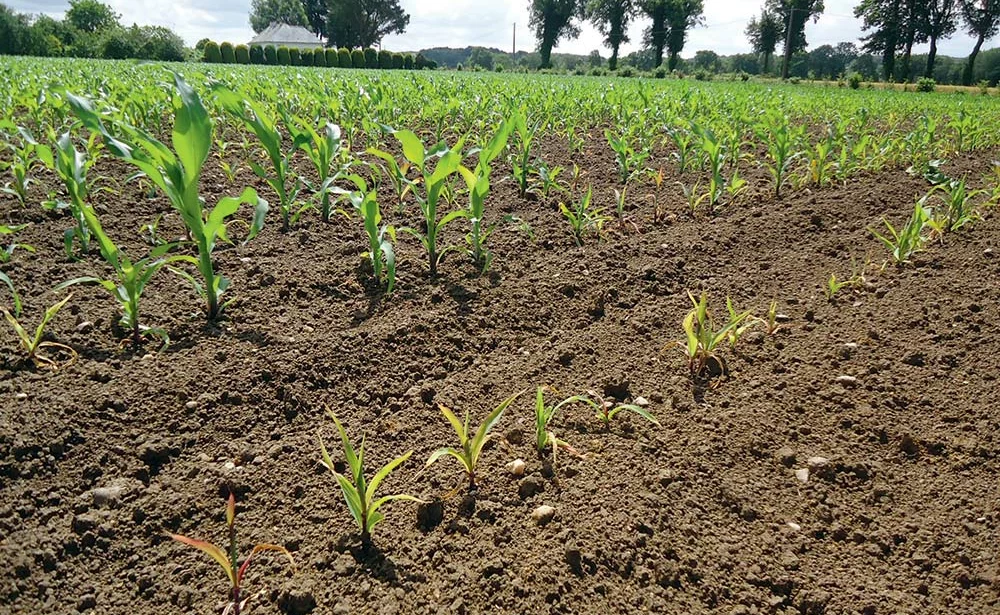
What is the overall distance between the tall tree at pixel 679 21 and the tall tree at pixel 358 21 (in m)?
36.9

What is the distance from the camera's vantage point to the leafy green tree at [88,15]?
69750 millimetres

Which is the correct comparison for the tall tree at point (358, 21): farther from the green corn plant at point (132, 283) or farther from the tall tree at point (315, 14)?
the green corn plant at point (132, 283)

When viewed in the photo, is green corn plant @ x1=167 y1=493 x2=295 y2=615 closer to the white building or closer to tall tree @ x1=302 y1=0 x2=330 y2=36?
the white building

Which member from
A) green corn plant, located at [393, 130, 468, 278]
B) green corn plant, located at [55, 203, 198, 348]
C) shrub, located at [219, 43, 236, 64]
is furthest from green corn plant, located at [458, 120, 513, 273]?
shrub, located at [219, 43, 236, 64]

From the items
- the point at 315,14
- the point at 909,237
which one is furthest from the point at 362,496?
the point at 315,14

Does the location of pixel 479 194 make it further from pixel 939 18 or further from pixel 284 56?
pixel 939 18

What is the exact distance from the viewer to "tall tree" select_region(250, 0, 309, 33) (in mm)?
88812

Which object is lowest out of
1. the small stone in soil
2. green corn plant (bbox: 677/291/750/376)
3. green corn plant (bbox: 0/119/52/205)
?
the small stone in soil

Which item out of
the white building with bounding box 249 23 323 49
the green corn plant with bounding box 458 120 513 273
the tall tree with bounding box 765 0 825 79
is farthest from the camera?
the white building with bounding box 249 23 323 49

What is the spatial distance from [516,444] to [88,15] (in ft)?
313

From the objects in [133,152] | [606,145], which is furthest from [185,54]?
[133,152]

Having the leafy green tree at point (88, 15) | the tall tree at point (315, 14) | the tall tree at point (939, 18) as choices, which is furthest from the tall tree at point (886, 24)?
the leafy green tree at point (88, 15)

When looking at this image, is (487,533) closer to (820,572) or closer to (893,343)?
(820,572)

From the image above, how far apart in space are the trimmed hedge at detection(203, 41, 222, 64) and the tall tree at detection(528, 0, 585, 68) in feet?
139
